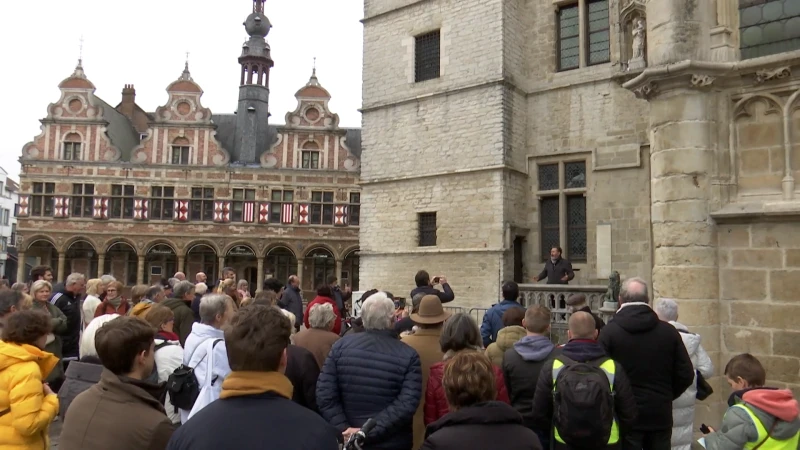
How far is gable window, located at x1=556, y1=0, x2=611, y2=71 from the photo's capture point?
12062 millimetres

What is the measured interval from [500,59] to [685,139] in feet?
25.0

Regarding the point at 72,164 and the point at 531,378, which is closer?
the point at 531,378

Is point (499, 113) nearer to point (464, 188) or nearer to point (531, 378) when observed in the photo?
point (464, 188)

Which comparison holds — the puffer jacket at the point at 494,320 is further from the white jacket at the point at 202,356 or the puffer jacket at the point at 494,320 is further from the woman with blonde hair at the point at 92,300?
the woman with blonde hair at the point at 92,300

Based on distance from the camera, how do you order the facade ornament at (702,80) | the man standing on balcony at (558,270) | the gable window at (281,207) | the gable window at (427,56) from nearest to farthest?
1. the facade ornament at (702,80)
2. the man standing on balcony at (558,270)
3. the gable window at (427,56)
4. the gable window at (281,207)

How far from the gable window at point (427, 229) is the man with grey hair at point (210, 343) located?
10.2m

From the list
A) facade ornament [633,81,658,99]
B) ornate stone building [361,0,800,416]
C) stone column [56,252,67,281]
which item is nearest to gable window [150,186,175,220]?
stone column [56,252,67,281]

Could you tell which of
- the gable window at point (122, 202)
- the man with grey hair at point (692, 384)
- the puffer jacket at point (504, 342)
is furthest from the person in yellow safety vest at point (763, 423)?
the gable window at point (122, 202)

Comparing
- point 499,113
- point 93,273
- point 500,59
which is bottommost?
point 93,273

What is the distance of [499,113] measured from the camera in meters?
12.4

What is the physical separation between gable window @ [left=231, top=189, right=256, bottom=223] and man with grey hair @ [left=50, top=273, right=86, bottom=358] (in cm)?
1994

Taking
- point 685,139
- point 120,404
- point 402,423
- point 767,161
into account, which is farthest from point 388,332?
point 767,161

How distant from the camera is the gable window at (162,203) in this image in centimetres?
2578

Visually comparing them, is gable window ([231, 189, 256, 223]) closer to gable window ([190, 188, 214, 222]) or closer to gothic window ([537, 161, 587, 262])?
gable window ([190, 188, 214, 222])
